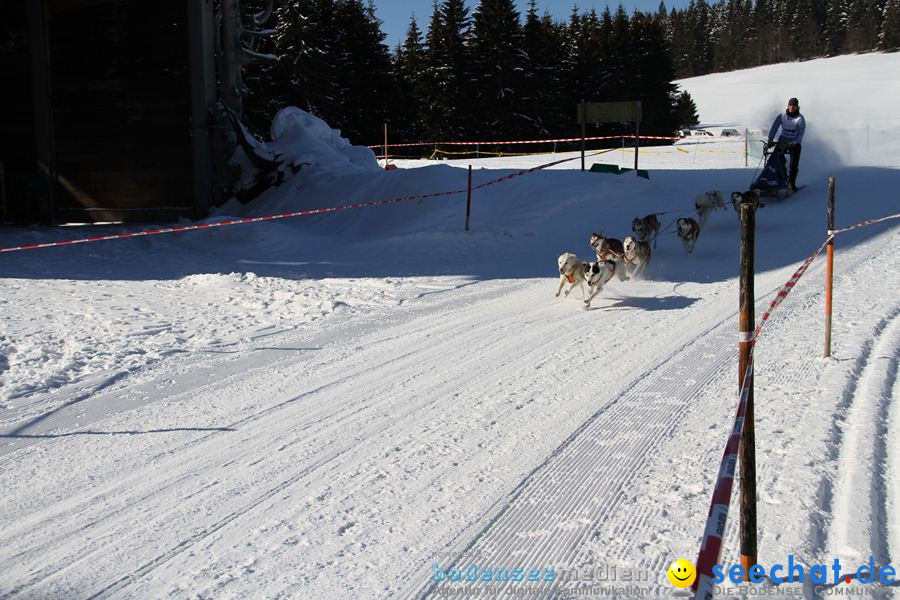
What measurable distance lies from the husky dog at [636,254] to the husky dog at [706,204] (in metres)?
3.76

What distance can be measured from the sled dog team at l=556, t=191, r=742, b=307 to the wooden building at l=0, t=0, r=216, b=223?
31.4 feet

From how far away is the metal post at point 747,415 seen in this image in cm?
341

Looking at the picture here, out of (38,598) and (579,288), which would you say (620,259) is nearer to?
(579,288)

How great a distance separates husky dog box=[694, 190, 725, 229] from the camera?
1405 cm

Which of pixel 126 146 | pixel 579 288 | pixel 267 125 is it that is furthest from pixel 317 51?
pixel 579 288

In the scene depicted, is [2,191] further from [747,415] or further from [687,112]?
[687,112]

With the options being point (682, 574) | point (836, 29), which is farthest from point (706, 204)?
point (836, 29)

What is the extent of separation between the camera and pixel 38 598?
3.58m

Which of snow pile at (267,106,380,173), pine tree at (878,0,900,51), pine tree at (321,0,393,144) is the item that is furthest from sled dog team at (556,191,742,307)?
pine tree at (878,0,900,51)

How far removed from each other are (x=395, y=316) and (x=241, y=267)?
428 centimetres

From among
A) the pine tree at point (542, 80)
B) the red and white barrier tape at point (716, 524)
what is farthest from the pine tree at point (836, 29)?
the red and white barrier tape at point (716, 524)

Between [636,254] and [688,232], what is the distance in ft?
7.35

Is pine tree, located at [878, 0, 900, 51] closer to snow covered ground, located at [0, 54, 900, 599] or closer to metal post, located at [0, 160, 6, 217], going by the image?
snow covered ground, located at [0, 54, 900, 599]

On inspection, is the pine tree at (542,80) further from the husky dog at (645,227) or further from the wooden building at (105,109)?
the husky dog at (645,227)
